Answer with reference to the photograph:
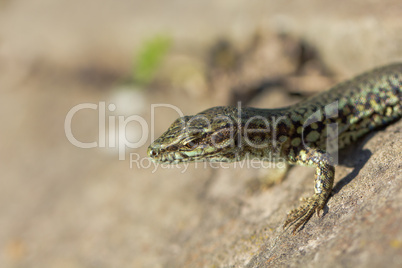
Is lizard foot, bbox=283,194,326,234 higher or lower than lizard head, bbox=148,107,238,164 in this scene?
lower

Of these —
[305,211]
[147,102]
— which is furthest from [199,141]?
[147,102]

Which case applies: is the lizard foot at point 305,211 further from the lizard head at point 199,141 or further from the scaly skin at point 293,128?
the lizard head at point 199,141

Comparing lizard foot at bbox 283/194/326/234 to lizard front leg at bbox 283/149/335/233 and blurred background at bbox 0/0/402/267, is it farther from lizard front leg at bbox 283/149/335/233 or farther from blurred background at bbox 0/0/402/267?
blurred background at bbox 0/0/402/267

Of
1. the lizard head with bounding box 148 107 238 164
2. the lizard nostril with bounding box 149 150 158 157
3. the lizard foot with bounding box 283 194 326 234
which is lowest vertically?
the lizard foot with bounding box 283 194 326 234

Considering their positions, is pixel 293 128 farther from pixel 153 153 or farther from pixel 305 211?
pixel 153 153

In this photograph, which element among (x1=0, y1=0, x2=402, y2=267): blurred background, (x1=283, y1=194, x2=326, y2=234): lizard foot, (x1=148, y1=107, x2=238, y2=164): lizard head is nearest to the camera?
(x1=283, y1=194, x2=326, y2=234): lizard foot

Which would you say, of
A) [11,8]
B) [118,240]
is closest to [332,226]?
[118,240]

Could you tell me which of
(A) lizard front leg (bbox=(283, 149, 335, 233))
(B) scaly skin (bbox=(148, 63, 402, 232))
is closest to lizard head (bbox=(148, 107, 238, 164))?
(B) scaly skin (bbox=(148, 63, 402, 232))

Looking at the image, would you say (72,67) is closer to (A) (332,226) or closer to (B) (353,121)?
(B) (353,121)
